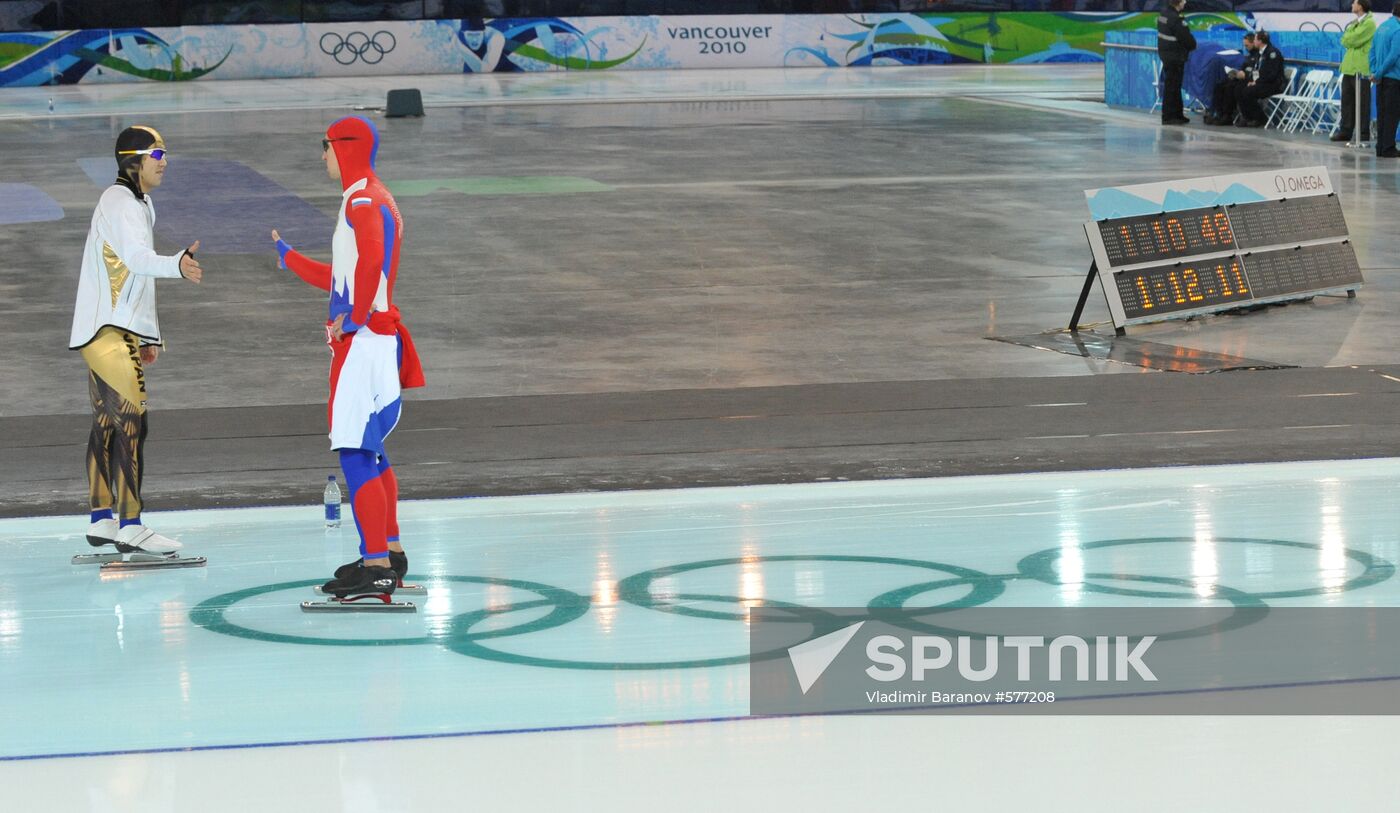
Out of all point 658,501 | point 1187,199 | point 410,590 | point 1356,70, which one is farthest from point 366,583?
point 1356,70

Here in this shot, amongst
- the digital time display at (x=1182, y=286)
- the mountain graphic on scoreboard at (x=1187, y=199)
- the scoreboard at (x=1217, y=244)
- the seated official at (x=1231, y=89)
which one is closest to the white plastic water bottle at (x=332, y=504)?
the scoreboard at (x=1217, y=244)

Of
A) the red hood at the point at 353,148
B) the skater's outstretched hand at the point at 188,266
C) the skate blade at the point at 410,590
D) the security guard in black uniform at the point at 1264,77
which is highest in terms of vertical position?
the security guard in black uniform at the point at 1264,77

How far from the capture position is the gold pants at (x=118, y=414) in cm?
750

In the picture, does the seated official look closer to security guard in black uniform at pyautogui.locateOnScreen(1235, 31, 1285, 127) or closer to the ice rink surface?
security guard in black uniform at pyautogui.locateOnScreen(1235, 31, 1285, 127)

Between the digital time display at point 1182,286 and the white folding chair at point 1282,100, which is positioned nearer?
the digital time display at point 1182,286

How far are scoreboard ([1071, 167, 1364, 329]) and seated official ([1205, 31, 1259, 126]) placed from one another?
49.3 ft

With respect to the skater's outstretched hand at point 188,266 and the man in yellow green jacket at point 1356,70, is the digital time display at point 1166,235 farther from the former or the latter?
the man in yellow green jacket at point 1356,70

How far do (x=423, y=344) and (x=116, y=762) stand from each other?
8059 mm

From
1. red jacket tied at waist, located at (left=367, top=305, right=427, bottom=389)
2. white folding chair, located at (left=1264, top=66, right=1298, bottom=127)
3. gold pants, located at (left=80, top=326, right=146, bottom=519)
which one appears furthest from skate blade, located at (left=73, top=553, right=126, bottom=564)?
white folding chair, located at (left=1264, top=66, right=1298, bottom=127)

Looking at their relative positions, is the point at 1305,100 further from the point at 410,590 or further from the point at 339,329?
the point at 339,329

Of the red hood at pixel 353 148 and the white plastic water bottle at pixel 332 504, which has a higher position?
the red hood at pixel 353 148

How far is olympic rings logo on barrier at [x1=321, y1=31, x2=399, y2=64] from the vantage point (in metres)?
44.8

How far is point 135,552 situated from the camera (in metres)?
7.77

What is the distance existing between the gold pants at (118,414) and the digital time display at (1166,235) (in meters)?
8.12
